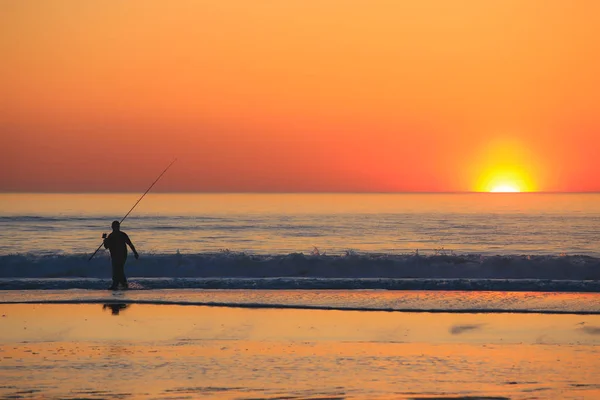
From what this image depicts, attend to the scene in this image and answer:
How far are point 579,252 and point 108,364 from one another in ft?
133

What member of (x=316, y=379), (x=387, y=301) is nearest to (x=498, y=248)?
(x=387, y=301)

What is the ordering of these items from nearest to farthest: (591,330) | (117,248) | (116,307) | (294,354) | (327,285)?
(294,354)
(591,330)
(116,307)
(117,248)
(327,285)

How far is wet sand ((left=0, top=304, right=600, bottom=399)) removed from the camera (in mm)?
9492

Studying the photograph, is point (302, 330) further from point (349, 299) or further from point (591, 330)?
point (349, 299)

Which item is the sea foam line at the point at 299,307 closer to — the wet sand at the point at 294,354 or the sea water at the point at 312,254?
the wet sand at the point at 294,354

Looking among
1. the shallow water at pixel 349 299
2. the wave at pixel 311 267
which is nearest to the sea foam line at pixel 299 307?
the shallow water at pixel 349 299

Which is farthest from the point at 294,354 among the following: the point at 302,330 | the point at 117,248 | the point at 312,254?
the point at 312,254

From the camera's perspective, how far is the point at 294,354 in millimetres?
11508

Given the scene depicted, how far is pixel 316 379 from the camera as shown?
999cm

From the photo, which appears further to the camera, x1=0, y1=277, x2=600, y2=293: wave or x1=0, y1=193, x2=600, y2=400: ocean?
x1=0, y1=277, x2=600, y2=293: wave

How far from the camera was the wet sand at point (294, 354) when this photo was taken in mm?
9492

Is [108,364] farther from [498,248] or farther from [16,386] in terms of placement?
[498,248]

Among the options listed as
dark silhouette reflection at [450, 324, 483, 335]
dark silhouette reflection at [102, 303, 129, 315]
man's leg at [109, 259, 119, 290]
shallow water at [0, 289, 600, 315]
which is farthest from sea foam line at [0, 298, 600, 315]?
man's leg at [109, 259, 119, 290]

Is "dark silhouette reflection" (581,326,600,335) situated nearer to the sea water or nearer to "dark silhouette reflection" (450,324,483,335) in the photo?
"dark silhouette reflection" (450,324,483,335)
